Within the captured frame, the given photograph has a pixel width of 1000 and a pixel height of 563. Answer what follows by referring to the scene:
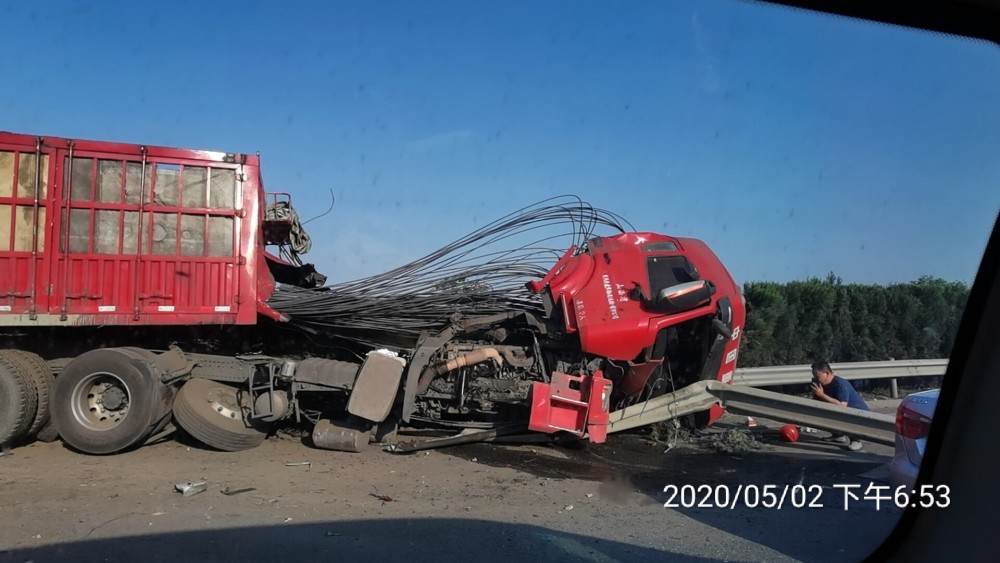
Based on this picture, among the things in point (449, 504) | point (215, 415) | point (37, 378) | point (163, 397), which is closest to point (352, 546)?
point (449, 504)

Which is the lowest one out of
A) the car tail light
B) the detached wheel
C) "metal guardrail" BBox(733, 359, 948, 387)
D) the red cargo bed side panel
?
the detached wheel

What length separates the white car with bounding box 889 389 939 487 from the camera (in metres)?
3.55

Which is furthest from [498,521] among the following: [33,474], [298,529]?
[33,474]

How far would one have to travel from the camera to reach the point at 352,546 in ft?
16.0

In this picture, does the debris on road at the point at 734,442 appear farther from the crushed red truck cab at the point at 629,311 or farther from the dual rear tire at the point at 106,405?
the dual rear tire at the point at 106,405

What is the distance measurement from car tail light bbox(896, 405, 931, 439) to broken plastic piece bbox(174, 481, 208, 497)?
523 cm

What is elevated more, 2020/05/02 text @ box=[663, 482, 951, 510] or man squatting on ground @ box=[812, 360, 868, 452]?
man squatting on ground @ box=[812, 360, 868, 452]

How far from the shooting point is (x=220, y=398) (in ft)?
27.3

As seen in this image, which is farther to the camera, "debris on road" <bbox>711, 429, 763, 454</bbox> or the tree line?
"debris on road" <bbox>711, 429, 763, 454</bbox>

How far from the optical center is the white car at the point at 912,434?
355 centimetres

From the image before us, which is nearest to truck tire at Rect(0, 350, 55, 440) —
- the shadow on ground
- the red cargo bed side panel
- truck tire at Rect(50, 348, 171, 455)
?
truck tire at Rect(50, 348, 171, 455)

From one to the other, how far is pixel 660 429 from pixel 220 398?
202 inches

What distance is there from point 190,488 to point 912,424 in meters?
5.31

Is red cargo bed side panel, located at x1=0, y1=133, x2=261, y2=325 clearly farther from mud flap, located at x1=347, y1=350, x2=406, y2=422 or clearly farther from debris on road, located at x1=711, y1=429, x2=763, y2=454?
debris on road, located at x1=711, y1=429, x2=763, y2=454
